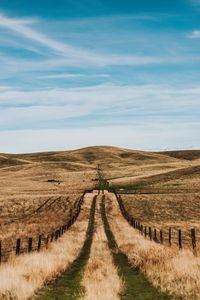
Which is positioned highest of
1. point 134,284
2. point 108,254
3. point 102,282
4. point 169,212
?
point 102,282

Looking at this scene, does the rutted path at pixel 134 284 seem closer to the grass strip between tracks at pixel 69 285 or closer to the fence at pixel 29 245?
the grass strip between tracks at pixel 69 285

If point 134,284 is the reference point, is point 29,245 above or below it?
below

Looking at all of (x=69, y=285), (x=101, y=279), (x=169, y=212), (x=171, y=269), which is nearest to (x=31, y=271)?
(x=69, y=285)

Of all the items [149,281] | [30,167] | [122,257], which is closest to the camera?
[149,281]

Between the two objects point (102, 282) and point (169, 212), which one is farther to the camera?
point (169, 212)

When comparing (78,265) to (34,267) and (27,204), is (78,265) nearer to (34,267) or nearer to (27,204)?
(34,267)

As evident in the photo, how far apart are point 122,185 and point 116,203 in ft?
127

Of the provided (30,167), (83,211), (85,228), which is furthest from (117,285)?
(30,167)

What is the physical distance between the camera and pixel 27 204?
2721 inches

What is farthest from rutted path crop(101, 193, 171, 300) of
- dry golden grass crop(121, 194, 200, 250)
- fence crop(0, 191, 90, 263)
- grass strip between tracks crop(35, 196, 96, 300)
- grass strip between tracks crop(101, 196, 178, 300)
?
dry golden grass crop(121, 194, 200, 250)

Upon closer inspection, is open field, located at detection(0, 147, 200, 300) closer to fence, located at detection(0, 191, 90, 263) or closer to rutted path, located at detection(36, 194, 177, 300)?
rutted path, located at detection(36, 194, 177, 300)

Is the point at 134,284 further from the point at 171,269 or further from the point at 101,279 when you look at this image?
the point at 171,269

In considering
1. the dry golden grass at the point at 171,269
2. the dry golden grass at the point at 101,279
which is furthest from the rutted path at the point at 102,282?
the dry golden grass at the point at 171,269

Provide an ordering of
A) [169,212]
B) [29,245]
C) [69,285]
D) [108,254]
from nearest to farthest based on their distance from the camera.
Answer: [69,285] → [29,245] → [108,254] → [169,212]
